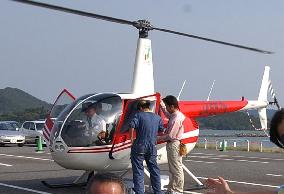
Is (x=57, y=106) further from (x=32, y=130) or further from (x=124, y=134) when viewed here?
(x=32, y=130)

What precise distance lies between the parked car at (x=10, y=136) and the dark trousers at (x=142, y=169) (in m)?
20.6

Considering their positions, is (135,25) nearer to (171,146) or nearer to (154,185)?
(171,146)

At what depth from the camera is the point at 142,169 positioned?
28.1 feet

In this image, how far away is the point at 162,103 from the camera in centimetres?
963

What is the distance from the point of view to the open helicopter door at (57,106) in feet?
33.8

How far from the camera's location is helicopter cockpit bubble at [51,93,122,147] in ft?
30.0

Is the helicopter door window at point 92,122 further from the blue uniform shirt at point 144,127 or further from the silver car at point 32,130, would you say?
the silver car at point 32,130

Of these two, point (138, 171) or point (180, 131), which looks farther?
point (180, 131)

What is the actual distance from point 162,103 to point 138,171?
1637 mm

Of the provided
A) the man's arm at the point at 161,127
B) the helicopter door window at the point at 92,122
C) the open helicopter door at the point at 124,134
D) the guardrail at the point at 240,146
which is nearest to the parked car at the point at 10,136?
the guardrail at the point at 240,146

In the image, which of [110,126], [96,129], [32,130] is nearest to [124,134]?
[110,126]

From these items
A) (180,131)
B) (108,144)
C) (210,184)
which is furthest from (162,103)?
(210,184)

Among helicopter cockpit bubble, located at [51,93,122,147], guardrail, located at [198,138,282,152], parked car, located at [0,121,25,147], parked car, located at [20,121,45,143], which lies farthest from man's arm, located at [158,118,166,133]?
parked car, located at [0,121,25,147]

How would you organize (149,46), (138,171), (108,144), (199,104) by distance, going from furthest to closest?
1. (199,104)
2. (149,46)
3. (108,144)
4. (138,171)
